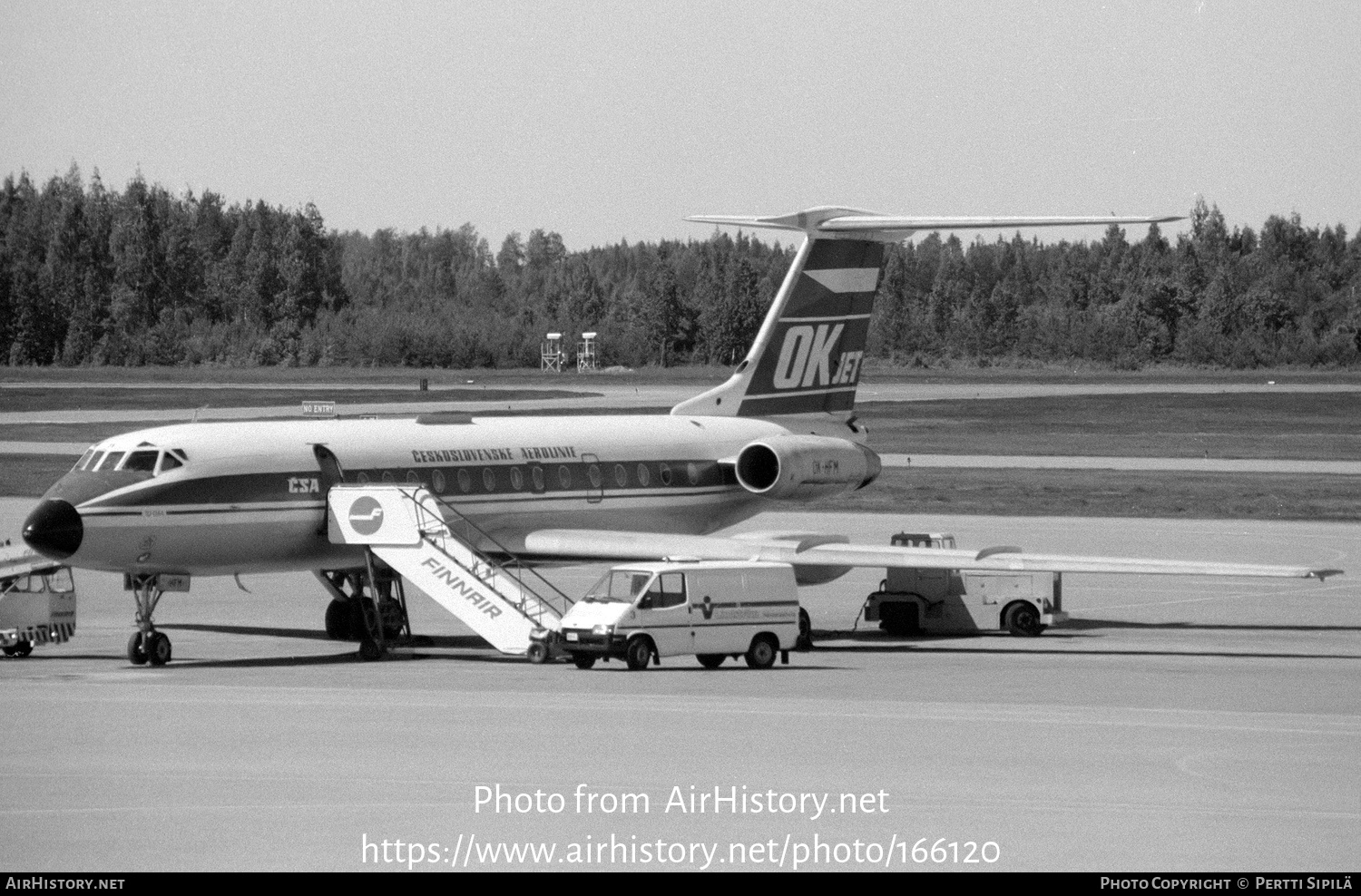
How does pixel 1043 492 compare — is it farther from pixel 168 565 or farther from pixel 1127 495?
pixel 168 565

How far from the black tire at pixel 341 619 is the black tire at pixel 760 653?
8.04 meters

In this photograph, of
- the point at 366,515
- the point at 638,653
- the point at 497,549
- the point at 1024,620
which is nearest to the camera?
the point at 638,653

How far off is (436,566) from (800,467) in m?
9.37

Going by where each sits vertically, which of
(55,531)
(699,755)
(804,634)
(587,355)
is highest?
(587,355)

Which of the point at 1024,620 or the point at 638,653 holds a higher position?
the point at 638,653

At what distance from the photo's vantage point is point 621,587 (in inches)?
1184

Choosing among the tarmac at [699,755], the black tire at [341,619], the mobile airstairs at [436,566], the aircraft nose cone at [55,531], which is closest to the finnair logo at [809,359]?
the tarmac at [699,755]

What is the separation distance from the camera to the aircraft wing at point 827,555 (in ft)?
104

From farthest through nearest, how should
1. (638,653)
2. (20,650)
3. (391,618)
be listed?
1. (391,618)
2. (20,650)
3. (638,653)

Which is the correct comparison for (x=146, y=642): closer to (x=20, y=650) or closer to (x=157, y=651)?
(x=157, y=651)

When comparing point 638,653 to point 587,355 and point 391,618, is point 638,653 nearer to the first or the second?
point 391,618

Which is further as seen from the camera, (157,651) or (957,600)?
(957,600)

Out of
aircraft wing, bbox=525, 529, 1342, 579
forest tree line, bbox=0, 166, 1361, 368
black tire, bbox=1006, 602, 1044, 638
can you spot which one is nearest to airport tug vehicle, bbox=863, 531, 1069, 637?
black tire, bbox=1006, 602, 1044, 638

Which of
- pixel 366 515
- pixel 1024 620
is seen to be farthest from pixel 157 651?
pixel 1024 620
